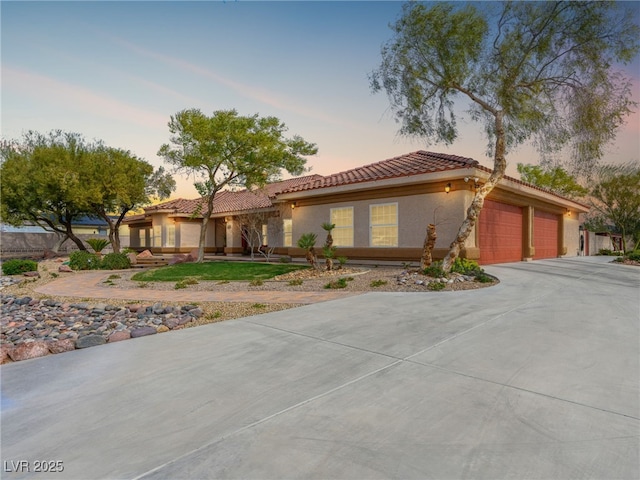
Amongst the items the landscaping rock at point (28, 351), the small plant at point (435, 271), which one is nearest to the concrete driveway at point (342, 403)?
the landscaping rock at point (28, 351)

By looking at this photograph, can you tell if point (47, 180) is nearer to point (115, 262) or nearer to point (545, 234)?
point (115, 262)

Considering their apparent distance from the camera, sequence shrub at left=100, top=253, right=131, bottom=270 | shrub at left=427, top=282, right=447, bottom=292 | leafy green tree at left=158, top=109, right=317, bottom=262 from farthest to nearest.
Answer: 1. shrub at left=100, top=253, right=131, bottom=270
2. leafy green tree at left=158, top=109, right=317, bottom=262
3. shrub at left=427, top=282, right=447, bottom=292

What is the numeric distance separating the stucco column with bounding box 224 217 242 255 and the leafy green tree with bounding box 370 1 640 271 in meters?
16.0

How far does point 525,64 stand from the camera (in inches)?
428

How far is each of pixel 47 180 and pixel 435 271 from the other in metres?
22.0

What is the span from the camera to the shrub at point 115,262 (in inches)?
714

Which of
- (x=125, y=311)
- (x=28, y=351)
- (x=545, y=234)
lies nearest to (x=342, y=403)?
(x=28, y=351)

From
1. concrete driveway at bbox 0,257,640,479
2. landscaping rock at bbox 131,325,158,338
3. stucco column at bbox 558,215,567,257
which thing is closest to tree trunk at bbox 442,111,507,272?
concrete driveway at bbox 0,257,640,479

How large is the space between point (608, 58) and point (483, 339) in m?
10.8

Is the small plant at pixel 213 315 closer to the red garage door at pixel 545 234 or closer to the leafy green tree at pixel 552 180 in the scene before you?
the red garage door at pixel 545 234

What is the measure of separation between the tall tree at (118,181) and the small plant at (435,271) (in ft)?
63.2

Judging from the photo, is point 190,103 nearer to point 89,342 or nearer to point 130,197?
point 130,197

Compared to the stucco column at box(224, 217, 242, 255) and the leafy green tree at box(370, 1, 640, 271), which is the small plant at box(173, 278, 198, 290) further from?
the stucco column at box(224, 217, 242, 255)

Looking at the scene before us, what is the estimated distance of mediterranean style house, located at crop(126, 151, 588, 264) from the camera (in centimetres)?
1281
